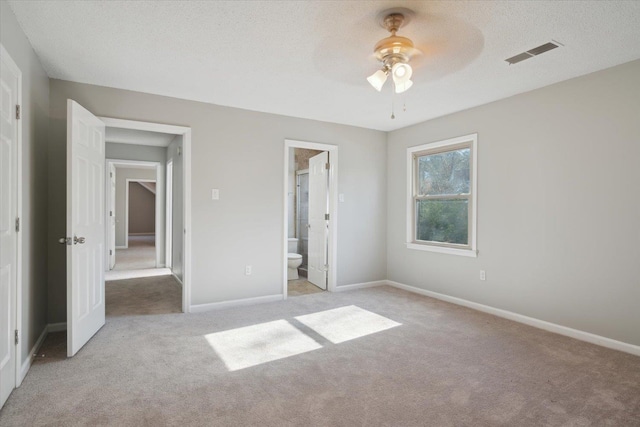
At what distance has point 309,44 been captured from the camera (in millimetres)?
2562

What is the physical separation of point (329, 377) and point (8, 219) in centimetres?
221

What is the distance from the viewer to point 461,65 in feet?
9.54

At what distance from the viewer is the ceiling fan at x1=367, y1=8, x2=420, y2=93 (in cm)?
221

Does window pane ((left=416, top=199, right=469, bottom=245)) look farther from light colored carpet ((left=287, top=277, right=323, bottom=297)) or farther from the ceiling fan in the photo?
the ceiling fan

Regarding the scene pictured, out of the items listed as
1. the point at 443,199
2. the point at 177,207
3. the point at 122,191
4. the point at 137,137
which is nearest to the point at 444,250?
the point at 443,199

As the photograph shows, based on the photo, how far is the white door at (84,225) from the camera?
105 inches

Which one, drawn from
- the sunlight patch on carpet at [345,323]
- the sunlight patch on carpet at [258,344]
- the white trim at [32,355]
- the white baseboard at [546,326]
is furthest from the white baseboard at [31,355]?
the white baseboard at [546,326]

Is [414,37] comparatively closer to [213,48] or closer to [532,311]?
[213,48]

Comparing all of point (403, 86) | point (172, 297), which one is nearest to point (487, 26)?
point (403, 86)

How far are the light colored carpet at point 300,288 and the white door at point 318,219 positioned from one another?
88mm

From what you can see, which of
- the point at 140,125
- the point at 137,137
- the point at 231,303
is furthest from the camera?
the point at 137,137

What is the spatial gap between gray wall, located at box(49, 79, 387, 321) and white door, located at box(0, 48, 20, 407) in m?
1.22

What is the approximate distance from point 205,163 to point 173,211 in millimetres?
2377

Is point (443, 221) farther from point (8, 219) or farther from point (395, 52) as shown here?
point (8, 219)
